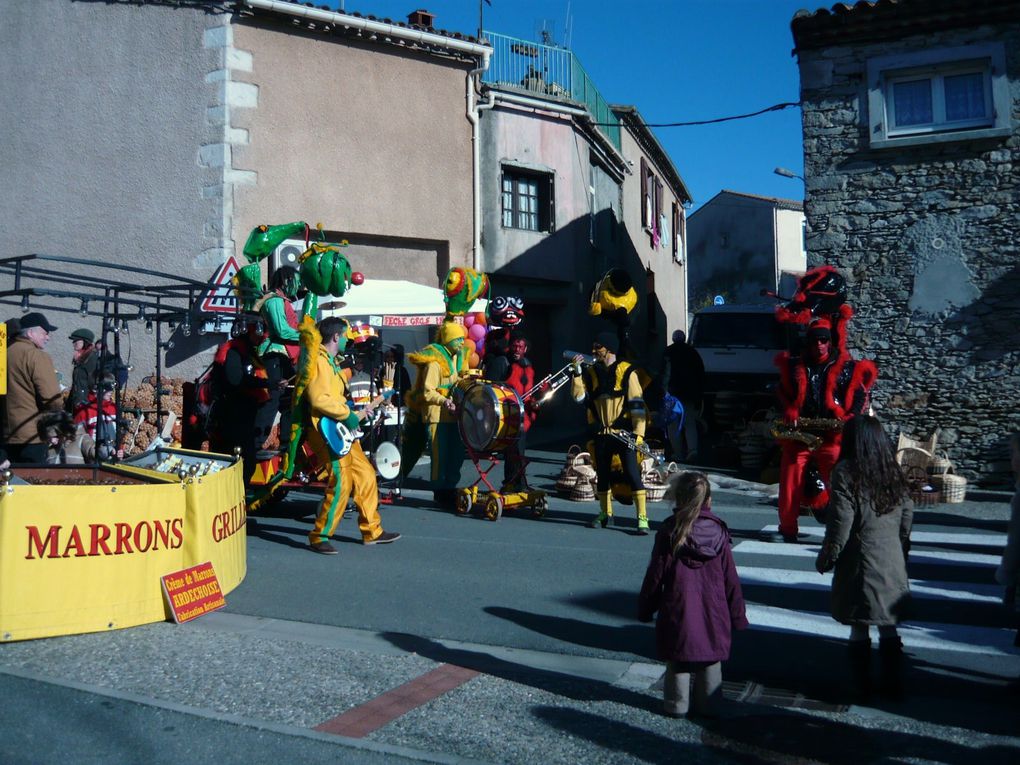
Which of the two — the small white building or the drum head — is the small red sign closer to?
the drum head

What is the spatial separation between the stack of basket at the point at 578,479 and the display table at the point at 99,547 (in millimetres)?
5431

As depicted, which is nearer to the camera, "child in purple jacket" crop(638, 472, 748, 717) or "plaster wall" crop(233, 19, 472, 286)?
"child in purple jacket" crop(638, 472, 748, 717)

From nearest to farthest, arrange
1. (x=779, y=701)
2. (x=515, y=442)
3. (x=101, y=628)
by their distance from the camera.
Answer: (x=779, y=701), (x=101, y=628), (x=515, y=442)

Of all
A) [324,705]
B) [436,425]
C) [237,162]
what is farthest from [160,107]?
[324,705]

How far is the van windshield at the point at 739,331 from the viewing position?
17312 millimetres

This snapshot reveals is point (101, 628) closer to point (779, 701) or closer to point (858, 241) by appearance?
point (779, 701)

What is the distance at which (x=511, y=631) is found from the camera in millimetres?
6082

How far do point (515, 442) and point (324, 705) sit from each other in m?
5.65

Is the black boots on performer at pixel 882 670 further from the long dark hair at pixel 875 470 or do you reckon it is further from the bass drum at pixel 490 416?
the bass drum at pixel 490 416

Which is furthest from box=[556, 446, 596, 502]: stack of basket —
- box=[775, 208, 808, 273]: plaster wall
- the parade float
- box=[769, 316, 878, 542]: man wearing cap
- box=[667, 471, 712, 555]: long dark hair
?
box=[775, 208, 808, 273]: plaster wall

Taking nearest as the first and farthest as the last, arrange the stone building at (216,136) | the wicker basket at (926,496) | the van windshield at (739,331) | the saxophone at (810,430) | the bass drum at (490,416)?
the saxophone at (810,430)
the bass drum at (490,416)
the wicker basket at (926,496)
the stone building at (216,136)
the van windshield at (739,331)

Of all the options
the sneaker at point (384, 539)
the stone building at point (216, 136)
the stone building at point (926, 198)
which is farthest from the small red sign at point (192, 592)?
the stone building at point (216, 136)

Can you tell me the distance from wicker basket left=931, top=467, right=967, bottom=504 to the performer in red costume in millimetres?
3288

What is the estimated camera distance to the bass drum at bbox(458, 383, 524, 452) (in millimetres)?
9750
